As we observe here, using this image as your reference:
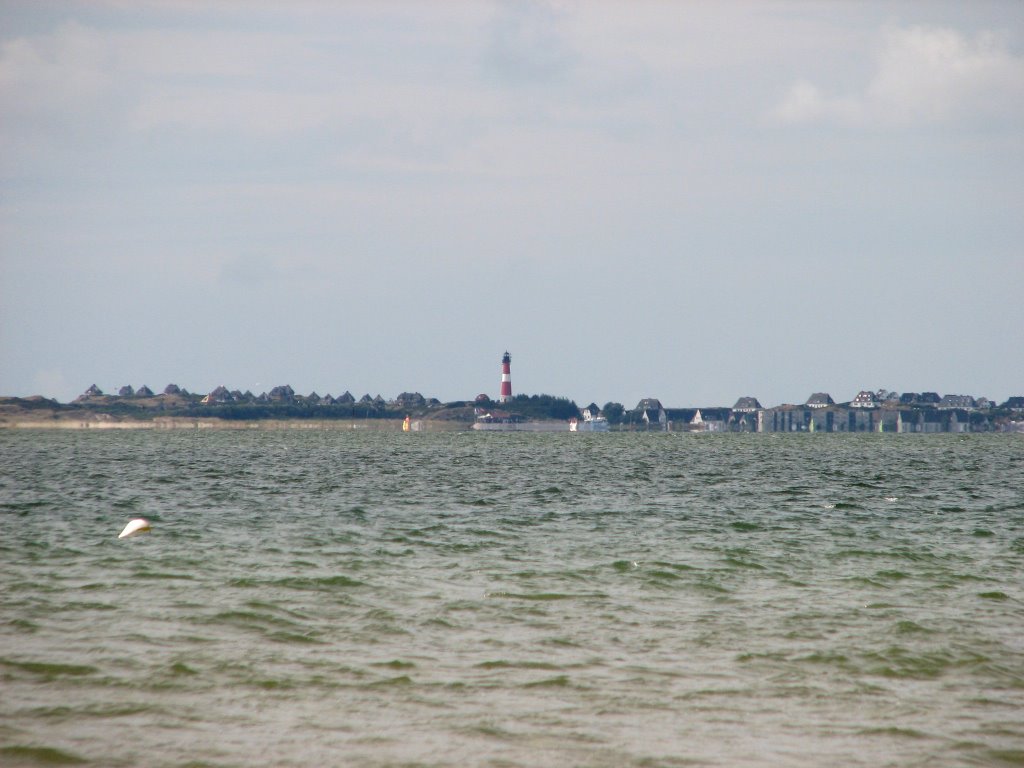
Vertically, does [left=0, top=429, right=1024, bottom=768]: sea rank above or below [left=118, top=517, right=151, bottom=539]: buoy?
below

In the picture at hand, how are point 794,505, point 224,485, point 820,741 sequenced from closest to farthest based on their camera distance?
point 820,741 < point 794,505 < point 224,485

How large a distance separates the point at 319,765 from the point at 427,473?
6222cm

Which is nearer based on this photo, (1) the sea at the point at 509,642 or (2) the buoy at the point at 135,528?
(1) the sea at the point at 509,642

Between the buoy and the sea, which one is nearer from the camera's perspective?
the sea

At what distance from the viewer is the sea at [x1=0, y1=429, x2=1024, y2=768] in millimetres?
12414

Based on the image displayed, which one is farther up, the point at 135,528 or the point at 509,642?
the point at 135,528

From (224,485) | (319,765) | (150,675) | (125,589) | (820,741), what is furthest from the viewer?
(224,485)

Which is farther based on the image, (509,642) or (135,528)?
(135,528)

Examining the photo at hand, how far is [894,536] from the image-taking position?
3362cm

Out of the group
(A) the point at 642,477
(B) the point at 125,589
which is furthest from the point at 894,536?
(A) the point at 642,477

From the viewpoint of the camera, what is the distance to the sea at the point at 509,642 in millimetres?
12414

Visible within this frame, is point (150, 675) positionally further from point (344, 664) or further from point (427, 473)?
point (427, 473)

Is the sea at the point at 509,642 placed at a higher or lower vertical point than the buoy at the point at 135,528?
lower

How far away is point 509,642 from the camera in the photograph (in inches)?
678
